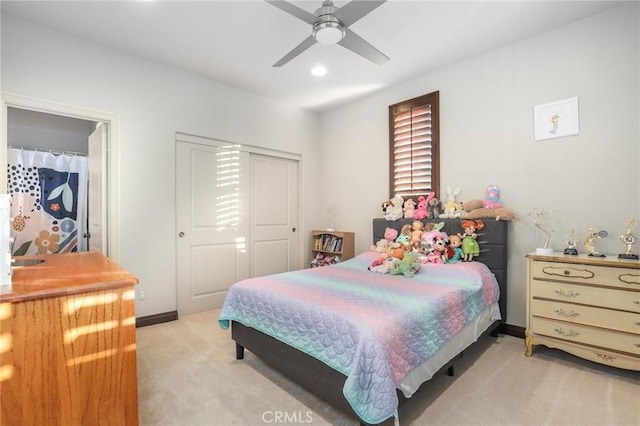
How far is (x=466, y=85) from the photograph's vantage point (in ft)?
11.2

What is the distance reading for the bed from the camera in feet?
4.95

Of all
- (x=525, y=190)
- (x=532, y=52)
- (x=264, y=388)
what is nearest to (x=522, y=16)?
(x=532, y=52)

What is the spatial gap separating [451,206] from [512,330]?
4.45 ft

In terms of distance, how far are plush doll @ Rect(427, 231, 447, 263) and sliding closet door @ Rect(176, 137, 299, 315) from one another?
2325 millimetres

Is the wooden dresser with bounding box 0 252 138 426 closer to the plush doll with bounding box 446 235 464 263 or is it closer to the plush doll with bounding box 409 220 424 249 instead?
the plush doll with bounding box 409 220 424 249

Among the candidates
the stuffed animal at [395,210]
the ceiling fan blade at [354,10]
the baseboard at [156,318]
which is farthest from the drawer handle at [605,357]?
the baseboard at [156,318]

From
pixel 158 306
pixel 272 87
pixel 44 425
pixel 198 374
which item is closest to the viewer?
pixel 44 425

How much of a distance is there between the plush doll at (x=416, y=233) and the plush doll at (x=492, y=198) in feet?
2.22

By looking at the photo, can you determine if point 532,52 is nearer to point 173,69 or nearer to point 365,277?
point 365,277

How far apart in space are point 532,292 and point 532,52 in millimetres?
2275

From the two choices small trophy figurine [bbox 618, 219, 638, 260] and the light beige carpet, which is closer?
the light beige carpet

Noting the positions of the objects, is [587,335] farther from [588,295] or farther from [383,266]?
[383,266]

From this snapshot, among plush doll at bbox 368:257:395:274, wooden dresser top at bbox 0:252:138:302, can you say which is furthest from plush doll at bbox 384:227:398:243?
wooden dresser top at bbox 0:252:138:302

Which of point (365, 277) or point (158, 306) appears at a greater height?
point (365, 277)
